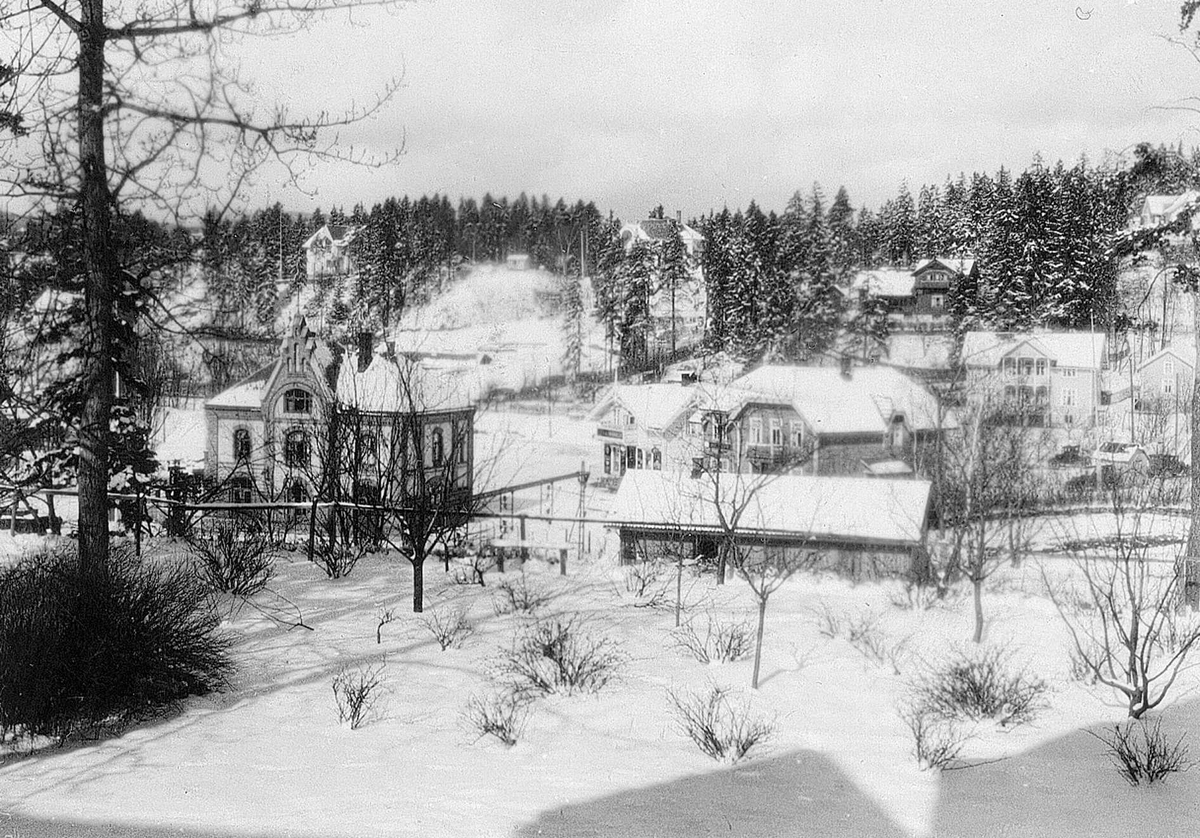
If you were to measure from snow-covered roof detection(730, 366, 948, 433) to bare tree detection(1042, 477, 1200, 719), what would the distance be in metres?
2.17

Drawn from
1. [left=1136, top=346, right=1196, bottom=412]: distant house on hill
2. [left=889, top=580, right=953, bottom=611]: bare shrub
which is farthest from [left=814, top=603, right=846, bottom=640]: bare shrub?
[left=1136, top=346, right=1196, bottom=412]: distant house on hill

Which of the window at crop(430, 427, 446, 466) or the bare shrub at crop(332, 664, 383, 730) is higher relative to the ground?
the window at crop(430, 427, 446, 466)

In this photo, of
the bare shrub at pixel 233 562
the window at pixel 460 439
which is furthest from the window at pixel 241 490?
the bare shrub at pixel 233 562

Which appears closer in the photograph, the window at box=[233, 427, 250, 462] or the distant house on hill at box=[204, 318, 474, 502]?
the distant house on hill at box=[204, 318, 474, 502]

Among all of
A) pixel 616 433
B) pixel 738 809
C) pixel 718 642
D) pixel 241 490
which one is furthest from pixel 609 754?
pixel 241 490

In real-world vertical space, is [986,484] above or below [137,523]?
above

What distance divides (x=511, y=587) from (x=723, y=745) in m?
2.95

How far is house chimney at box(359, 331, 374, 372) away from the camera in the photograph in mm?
11289

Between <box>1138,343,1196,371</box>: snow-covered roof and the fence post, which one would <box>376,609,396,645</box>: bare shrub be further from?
<box>1138,343,1196,371</box>: snow-covered roof

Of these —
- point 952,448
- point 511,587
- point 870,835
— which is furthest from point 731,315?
point 870,835

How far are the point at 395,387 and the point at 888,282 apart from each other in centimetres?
614

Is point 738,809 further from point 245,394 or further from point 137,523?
point 245,394

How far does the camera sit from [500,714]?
4.71 metres

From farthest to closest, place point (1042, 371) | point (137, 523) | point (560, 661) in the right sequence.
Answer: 1. point (137, 523)
2. point (1042, 371)
3. point (560, 661)
